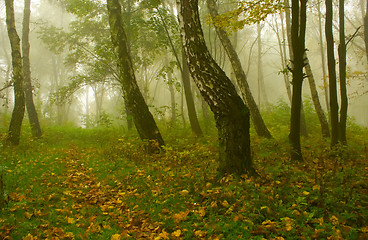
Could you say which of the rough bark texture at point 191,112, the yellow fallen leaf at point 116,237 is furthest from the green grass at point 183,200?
the rough bark texture at point 191,112

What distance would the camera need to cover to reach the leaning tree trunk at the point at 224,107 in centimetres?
483

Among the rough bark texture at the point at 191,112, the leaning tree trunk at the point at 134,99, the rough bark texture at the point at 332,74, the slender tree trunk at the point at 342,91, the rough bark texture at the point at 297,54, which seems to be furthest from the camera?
the rough bark texture at the point at 191,112

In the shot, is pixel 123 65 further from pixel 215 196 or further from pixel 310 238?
pixel 310 238

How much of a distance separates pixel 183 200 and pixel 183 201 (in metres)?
0.05

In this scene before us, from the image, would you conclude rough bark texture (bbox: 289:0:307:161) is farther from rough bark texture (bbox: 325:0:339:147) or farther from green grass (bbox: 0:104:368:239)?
rough bark texture (bbox: 325:0:339:147)

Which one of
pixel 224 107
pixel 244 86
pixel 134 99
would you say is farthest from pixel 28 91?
pixel 224 107

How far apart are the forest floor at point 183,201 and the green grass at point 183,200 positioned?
0.6 inches

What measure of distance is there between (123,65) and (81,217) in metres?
5.33

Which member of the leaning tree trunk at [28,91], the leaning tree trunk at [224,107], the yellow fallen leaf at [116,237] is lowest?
the yellow fallen leaf at [116,237]

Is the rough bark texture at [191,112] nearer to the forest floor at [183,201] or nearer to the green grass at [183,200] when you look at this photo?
the green grass at [183,200]

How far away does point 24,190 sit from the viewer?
4.68 meters

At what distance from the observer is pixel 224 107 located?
484 cm

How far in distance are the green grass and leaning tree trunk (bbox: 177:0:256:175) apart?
0.39m

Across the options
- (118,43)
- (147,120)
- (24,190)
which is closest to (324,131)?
(147,120)
